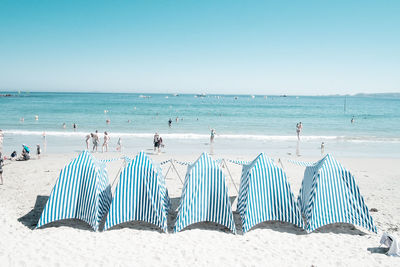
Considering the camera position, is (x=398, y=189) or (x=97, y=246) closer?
(x=97, y=246)

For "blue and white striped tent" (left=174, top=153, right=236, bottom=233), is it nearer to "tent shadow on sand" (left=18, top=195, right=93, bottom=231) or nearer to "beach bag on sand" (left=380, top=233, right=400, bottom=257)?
"tent shadow on sand" (left=18, top=195, right=93, bottom=231)

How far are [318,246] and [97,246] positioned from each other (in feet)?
17.6

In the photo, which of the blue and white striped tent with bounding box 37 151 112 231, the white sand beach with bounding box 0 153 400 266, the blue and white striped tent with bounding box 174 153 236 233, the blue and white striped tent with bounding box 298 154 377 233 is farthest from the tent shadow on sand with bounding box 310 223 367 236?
the blue and white striped tent with bounding box 37 151 112 231

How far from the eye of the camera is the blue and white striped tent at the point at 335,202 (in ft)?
26.4

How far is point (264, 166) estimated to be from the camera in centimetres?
839

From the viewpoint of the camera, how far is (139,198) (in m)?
8.04

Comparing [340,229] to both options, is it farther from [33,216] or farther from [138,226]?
[33,216]

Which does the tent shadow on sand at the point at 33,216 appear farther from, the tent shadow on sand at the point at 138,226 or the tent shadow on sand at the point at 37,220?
the tent shadow on sand at the point at 138,226

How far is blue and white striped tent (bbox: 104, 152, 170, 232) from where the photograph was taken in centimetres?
795

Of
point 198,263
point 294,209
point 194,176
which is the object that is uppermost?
point 194,176

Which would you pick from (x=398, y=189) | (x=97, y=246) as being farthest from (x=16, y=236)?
(x=398, y=189)

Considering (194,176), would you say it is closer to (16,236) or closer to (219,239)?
(219,239)

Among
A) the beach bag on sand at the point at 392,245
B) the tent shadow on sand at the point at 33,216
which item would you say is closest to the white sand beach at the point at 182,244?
the tent shadow on sand at the point at 33,216

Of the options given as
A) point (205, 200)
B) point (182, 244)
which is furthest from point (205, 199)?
point (182, 244)
